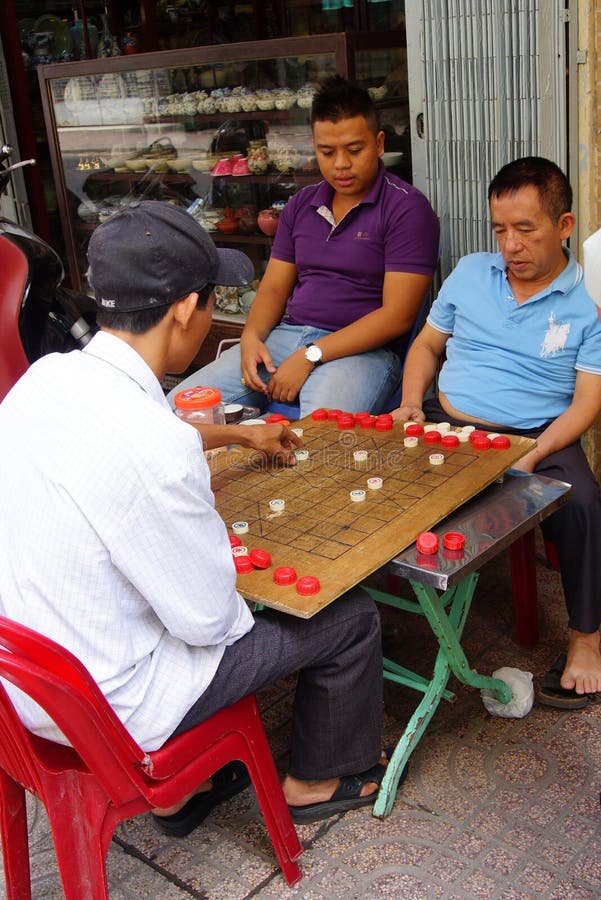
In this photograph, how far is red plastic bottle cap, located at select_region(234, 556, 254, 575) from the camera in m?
1.97

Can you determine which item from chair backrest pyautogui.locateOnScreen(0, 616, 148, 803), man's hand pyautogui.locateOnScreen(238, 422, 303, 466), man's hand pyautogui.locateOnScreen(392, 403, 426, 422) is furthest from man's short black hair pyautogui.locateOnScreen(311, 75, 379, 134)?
chair backrest pyautogui.locateOnScreen(0, 616, 148, 803)

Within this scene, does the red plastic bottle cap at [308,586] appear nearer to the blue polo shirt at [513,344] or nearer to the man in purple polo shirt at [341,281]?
the blue polo shirt at [513,344]

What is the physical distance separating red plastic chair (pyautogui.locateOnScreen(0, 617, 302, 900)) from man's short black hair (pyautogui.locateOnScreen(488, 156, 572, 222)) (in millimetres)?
1610

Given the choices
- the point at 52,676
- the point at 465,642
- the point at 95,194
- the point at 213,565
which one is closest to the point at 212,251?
the point at 213,565

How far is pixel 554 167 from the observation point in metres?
2.66

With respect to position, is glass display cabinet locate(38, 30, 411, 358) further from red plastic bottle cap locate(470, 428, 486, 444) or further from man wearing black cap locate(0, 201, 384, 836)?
man wearing black cap locate(0, 201, 384, 836)

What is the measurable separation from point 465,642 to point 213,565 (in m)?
1.43

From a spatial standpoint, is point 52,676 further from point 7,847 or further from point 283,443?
point 283,443

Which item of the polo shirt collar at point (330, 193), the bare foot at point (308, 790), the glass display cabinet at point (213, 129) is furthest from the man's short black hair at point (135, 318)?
the glass display cabinet at point (213, 129)

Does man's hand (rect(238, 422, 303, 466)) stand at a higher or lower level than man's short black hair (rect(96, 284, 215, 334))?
lower

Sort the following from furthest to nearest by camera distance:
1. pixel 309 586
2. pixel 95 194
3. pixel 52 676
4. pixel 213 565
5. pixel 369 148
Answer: pixel 95 194
pixel 369 148
pixel 309 586
pixel 213 565
pixel 52 676

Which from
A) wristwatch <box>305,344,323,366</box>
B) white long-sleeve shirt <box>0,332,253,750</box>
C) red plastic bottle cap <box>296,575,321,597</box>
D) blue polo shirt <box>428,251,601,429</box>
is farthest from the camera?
wristwatch <box>305,344,323,366</box>

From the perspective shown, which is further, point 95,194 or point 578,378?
point 95,194

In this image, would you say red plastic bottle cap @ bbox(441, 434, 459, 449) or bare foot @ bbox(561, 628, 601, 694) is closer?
red plastic bottle cap @ bbox(441, 434, 459, 449)
